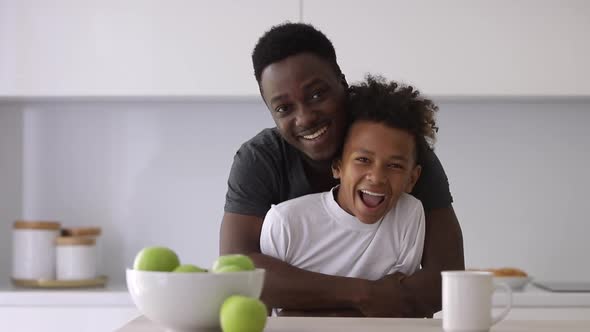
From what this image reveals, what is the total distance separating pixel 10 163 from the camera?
136 inches

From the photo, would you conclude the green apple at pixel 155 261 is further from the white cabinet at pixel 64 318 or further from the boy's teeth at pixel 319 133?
the white cabinet at pixel 64 318

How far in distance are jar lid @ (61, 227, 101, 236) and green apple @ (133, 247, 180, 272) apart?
2.10 m

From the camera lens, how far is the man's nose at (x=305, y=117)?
5.73ft

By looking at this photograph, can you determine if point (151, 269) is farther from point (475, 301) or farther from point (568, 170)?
point (568, 170)

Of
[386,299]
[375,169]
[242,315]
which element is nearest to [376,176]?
[375,169]

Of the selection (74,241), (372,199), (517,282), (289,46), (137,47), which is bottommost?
(517,282)

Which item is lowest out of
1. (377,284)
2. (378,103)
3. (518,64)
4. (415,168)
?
(377,284)

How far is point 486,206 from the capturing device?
3385 mm

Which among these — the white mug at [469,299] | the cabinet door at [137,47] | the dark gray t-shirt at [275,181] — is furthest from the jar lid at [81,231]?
the white mug at [469,299]

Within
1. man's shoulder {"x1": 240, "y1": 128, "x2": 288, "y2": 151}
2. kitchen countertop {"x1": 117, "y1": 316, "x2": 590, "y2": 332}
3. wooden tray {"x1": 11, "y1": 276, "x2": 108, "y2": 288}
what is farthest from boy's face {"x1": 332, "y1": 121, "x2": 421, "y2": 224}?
wooden tray {"x1": 11, "y1": 276, "x2": 108, "y2": 288}

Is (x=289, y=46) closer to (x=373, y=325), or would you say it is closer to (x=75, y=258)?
(x=373, y=325)

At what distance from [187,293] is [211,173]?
7.55 feet

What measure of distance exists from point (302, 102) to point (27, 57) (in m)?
1.63

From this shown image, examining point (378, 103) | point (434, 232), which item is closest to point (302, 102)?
point (378, 103)
